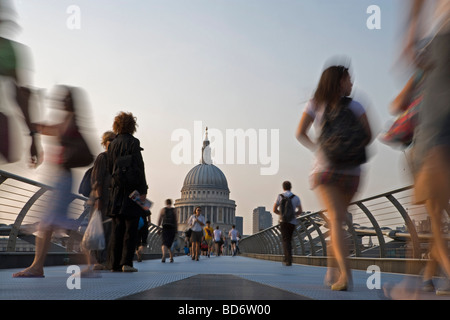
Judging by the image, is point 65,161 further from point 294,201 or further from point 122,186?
point 294,201

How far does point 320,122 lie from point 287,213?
725 cm

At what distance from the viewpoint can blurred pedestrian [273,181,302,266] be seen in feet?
37.4

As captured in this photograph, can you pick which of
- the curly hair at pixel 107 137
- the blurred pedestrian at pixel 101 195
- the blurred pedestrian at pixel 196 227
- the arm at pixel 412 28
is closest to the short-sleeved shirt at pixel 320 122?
the arm at pixel 412 28

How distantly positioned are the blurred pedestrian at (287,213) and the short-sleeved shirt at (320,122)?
6972 mm

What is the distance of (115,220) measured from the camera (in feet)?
22.0

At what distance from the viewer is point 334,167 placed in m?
4.14

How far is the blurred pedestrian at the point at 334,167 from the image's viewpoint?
4.13 m

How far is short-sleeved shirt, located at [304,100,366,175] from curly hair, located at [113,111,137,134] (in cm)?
281

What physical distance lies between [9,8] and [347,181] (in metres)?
2.58

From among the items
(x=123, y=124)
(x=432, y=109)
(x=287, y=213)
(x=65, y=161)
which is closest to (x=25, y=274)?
(x=65, y=161)

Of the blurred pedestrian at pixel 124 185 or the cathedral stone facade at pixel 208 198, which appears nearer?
the blurred pedestrian at pixel 124 185

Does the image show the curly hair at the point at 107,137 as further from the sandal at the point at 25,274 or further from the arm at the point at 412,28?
the arm at the point at 412,28

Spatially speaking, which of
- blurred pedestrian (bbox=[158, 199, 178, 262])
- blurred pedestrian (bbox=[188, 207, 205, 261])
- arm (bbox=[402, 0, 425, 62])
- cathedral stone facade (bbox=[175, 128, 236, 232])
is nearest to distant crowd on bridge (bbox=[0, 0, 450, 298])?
arm (bbox=[402, 0, 425, 62])
